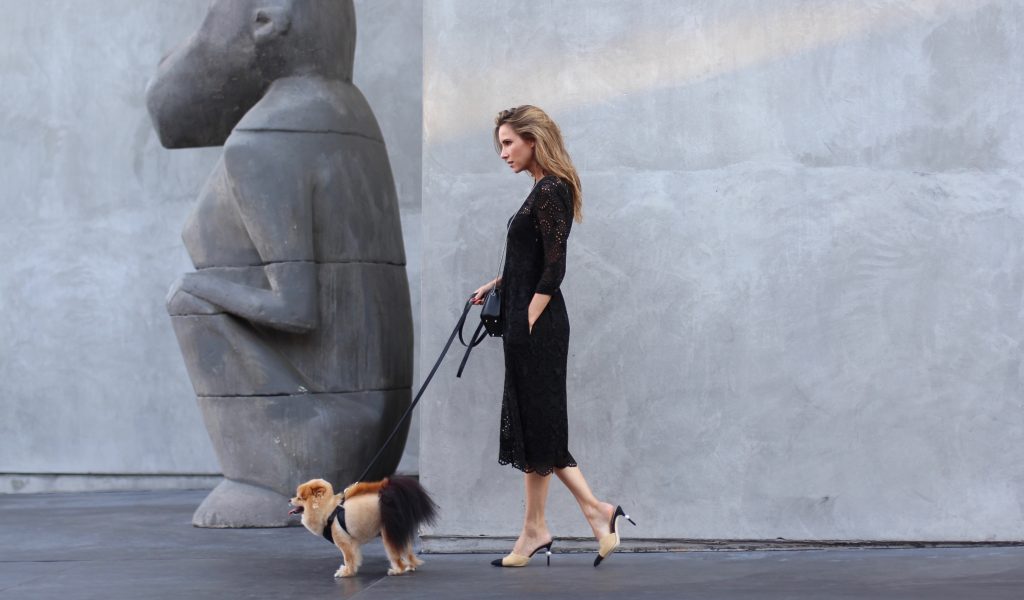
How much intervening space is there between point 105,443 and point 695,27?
543cm

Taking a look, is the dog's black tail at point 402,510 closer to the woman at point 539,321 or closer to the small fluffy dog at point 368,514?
the small fluffy dog at point 368,514

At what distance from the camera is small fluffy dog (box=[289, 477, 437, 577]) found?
4828 millimetres

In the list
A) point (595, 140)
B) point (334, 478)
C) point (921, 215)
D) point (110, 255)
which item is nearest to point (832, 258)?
point (921, 215)

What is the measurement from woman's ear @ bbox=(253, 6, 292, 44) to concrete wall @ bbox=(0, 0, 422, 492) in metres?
2.43

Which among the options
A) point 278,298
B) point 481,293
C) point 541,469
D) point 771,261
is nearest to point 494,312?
point 481,293

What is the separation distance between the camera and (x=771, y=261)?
A: 550cm

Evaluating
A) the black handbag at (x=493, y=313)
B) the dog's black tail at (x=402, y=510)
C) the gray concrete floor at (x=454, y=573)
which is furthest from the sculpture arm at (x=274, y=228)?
the dog's black tail at (x=402, y=510)

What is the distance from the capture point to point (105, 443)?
8.95m

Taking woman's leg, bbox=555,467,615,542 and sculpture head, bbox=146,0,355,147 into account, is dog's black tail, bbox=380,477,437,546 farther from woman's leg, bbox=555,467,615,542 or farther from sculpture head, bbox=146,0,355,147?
sculpture head, bbox=146,0,355,147

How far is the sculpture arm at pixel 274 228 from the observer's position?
6219 mm

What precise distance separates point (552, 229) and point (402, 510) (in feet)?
3.97

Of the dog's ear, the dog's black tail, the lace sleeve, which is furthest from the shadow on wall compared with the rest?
the dog's ear

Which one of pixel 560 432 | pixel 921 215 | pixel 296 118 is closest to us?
pixel 560 432

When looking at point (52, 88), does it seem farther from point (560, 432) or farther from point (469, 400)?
point (560, 432)
